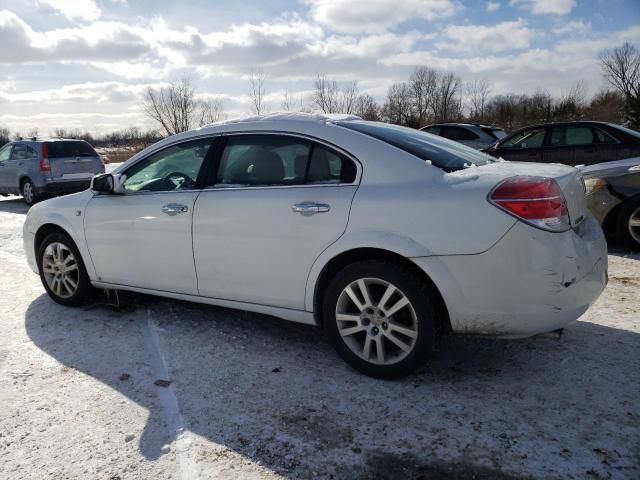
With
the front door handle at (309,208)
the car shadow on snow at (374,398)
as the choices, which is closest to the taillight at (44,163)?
the car shadow on snow at (374,398)

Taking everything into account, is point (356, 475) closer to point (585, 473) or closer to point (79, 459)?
point (585, 473)

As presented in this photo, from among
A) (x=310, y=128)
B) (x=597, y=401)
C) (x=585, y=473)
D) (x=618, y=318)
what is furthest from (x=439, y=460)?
(x=618, y=318)

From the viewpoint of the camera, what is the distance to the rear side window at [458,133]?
45.7 ft

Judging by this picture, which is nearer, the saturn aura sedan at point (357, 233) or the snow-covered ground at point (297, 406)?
the snow-covered ground at point (297, 406)

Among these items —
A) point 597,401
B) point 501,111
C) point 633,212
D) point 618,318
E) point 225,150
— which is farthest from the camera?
point 501,111

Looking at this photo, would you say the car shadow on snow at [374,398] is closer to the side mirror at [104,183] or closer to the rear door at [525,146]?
the side mirror at [104,183]

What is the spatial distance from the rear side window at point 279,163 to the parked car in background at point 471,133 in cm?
1097

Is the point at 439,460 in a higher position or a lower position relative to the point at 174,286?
lower

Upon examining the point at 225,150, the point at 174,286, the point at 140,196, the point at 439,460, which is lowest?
the point at 439,460

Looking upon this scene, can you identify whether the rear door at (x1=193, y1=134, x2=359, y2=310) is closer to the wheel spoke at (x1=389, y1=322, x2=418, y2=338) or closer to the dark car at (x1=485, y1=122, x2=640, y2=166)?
the wheel spoke at (x1=389, y1=322, x2=418, y2=338)

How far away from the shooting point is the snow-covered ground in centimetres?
241

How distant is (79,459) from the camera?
2.51 metres

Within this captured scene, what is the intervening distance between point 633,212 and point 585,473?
4497mm

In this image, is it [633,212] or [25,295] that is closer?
[25,295]
